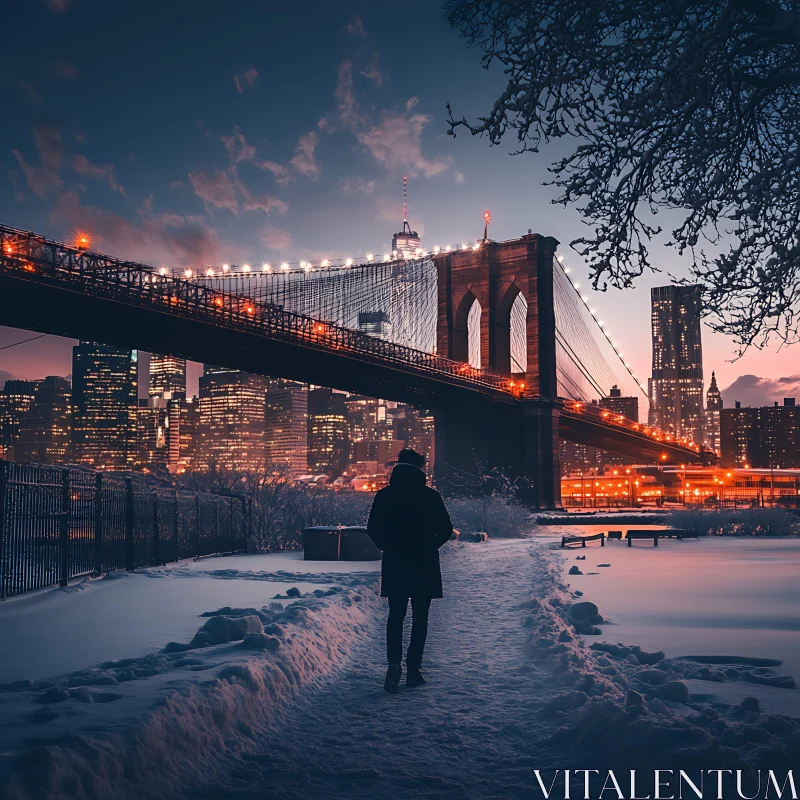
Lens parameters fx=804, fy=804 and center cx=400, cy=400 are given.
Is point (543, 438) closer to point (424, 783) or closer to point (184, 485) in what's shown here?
point (184, 485)

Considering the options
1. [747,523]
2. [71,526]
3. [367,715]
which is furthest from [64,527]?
[747,523]

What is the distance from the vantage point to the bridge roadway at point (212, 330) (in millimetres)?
30328

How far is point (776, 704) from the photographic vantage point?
530 cm

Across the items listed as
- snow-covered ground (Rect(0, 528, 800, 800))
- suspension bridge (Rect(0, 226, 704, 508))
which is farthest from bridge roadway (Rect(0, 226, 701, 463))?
snow-covered ground (Rect(0, 528, 800, 800))

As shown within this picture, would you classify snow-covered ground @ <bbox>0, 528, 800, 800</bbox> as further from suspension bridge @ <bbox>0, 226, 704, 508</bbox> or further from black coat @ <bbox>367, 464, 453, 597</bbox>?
suspension bridge @ <bbox>0, 226, 704, 508</bbox>

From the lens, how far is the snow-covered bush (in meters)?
28.8

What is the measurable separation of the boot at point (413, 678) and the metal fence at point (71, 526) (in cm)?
612

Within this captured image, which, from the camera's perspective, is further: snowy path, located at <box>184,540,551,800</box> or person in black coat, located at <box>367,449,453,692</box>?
person in black coat, located at <box>367,449,453,692</box>

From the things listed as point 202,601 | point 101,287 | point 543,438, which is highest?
point 101,287

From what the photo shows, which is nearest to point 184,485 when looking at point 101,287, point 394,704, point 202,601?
point 101,287

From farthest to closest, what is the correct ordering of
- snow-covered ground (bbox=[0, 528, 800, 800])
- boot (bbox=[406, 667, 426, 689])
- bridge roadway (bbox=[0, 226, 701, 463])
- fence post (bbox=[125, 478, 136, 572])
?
bridge roadway (bbox=[0, 226, 701, 463]) → fence post (bbox=[125, 478, 136, 572]) → boot (bbox=[406, 667, 426, 689]) → snow-covered ground (bbox=[0, 528, 800, 800])

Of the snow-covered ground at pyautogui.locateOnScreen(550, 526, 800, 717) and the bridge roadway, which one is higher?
the bridge roadway

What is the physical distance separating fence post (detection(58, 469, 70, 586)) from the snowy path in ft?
19.5

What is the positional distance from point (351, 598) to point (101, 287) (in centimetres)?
2515
